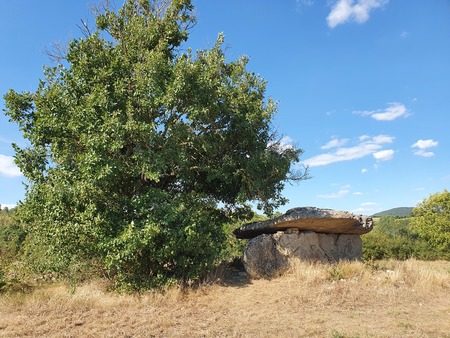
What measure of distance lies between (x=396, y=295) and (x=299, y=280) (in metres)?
3.11

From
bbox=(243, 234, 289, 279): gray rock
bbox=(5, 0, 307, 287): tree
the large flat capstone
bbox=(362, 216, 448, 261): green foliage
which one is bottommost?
bbox=(362, 216, 448, 261): green foliage

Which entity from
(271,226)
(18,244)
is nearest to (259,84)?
(271,226)

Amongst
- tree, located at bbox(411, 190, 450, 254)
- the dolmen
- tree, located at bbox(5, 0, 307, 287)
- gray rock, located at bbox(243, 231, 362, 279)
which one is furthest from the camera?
tree, located at bbox(411, 190, 450, 254)

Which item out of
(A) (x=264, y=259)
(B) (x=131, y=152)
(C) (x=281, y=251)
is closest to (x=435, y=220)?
(C) (x=281, y=251)

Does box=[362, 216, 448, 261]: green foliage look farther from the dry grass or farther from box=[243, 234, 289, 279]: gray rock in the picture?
the dry grass

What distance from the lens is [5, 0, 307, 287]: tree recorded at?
9.73 m

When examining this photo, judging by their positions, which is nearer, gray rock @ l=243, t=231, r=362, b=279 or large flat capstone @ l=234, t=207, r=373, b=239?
gray rock @ l=243, t=231, r=362, b=279

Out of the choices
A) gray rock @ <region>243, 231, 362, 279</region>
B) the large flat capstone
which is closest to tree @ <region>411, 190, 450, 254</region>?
the large flat capstone

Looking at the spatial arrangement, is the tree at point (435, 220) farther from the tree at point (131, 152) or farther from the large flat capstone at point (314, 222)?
the tree at point (131, 152)

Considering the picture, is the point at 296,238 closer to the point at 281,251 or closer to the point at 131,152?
the point at 281,251

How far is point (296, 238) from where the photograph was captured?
13.9 m

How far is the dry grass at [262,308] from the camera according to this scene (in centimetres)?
719

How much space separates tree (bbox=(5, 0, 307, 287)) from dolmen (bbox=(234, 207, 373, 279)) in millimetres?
1717

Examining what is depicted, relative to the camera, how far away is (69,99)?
10727mm
